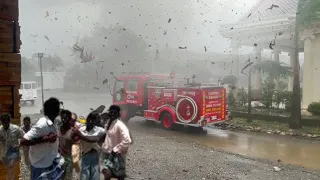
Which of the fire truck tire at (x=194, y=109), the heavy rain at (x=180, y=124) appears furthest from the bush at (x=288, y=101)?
the fire truck tire at (x=194, y=109)

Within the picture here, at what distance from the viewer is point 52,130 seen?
11.2ft

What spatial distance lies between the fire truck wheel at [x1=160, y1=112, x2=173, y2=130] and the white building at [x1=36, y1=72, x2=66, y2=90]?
4170 centimetres

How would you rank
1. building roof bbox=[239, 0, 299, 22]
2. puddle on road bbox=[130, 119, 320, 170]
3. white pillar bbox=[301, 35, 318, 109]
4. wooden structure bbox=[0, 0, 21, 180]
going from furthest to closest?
building roof bbox=[239, 0, 299, 22] < white pillar bbox=[301, 35, 318, 109] < puddle on road bbox=[130, 119, 320, 170] < wooden structure bbox=[0, 0, 21, 180]

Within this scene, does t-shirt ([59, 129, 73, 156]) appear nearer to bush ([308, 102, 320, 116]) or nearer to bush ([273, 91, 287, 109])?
bush ([308, 102, 320, 116])

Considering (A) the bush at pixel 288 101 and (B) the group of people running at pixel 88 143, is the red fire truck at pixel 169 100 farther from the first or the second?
(B) the group of people running at pixel 88 143

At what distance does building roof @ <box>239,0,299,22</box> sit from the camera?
746 inches

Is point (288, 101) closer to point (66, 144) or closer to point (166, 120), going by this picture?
point (166, 120)

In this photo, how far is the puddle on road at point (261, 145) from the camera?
892cm

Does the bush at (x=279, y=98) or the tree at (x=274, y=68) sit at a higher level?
the tree at (x=274, y=68)

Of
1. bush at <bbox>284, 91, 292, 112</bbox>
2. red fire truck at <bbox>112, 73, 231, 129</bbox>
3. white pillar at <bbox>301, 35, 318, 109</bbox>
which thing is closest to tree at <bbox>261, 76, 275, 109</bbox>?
bush at <bbox>284, 91, 292, 112</bbox>

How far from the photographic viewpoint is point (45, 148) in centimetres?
338

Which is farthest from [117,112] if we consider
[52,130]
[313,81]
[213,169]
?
[313,81]

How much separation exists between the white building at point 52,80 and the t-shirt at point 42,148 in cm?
5037

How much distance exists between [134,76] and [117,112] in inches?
385
